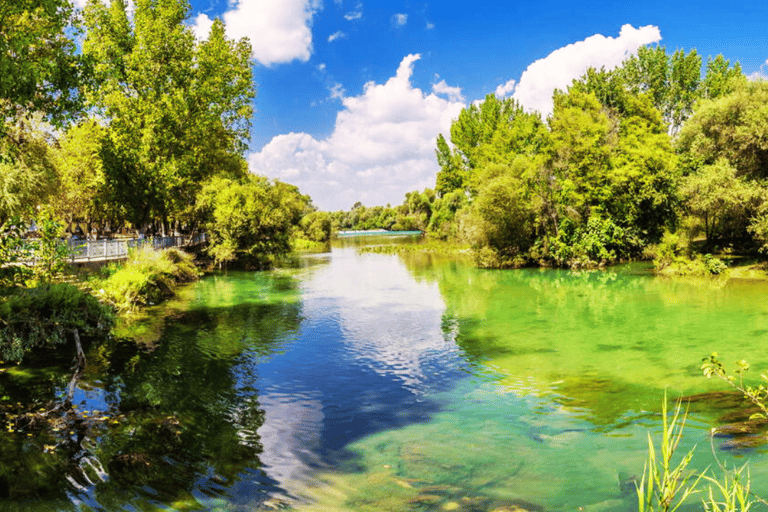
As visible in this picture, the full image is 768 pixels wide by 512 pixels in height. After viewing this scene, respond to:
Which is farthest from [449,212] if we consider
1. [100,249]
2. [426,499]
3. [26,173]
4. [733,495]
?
[733,495]

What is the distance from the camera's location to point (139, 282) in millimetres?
22438

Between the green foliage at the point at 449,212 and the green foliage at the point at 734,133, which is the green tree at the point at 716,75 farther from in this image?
the green foliage at the point at 449,212

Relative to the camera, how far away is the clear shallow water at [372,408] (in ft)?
22.1

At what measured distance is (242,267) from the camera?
4441 cm

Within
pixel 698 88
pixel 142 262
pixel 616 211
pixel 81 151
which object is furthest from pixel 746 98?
pixel 81 151

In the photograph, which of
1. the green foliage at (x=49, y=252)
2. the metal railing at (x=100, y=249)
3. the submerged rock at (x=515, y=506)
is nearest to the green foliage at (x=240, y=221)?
the metal railing at (x=100, y=249)

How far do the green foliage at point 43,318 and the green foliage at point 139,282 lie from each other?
16.5 ft

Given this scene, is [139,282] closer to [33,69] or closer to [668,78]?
[33,69]

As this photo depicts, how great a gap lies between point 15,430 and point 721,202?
36.9 m

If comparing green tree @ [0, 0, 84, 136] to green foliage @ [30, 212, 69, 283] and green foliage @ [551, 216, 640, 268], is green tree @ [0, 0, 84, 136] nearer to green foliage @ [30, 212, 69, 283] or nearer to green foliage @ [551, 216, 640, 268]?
green foliage @ [30, 212, 69, 283]

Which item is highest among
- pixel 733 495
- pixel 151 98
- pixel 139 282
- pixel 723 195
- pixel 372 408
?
pixel 151 98

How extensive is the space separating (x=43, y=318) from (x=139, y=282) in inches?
332

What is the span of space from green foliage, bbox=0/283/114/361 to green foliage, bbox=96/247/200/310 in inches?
198

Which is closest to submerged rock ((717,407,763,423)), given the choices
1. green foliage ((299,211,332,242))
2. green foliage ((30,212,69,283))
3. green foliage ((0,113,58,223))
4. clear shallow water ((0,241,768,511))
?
clear shallow water ((0,241,768,511))
